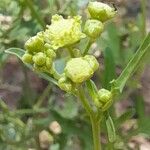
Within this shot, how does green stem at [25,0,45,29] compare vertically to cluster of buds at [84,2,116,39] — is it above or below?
below

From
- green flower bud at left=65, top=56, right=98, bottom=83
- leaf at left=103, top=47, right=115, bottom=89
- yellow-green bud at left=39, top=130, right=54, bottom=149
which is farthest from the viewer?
yellow-green bud at left=39, top=130, right=54, bottom=149

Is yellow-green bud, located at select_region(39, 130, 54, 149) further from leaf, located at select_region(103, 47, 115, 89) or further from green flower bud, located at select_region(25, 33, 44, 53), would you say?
green flower bud, located at select_region(25, 33, 44, 53)

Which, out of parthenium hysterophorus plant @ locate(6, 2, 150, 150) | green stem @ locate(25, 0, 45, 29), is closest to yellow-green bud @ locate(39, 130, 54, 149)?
green stem @ locate(25, 0, 45, 29)

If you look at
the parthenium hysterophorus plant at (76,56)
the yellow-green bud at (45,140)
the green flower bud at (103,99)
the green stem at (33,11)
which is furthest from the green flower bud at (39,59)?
the yellow-green bud at (45,140)

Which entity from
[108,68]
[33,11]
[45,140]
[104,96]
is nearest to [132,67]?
[104,96]

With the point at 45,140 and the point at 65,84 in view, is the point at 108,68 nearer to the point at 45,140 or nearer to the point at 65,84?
the point at 65,84

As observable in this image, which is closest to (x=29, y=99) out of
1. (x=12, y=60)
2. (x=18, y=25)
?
(x=18, y=25)

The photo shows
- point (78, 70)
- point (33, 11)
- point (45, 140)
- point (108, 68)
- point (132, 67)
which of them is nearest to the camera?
point (78, 70)

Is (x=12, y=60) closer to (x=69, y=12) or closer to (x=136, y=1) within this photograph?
(x=136, y=1)
